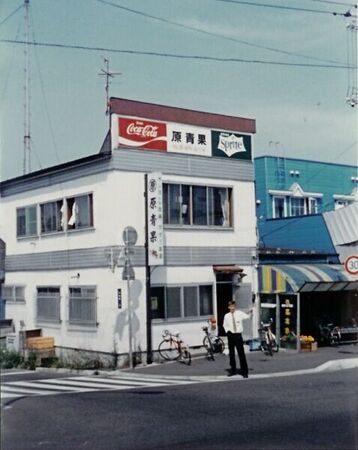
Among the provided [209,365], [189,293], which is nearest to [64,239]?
Result: [189,293]

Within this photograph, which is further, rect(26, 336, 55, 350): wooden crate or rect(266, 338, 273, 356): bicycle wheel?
rect(266, 338, 273, 356): bicycle wheel

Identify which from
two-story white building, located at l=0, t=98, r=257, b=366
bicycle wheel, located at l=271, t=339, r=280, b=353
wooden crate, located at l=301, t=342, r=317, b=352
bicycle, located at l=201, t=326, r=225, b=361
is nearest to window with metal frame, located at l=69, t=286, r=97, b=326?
two-story white building, located at l=0, t=98, r=257, b=366

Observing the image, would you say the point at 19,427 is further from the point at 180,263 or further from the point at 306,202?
the point at 306,202

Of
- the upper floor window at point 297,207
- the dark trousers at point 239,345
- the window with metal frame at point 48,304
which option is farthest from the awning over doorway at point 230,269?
the upper floor window at point 297,207

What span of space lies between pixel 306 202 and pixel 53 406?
1748 centimetres

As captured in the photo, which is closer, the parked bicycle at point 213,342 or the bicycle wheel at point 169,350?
the bicycle wheel at point 169,350

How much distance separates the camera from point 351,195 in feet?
70.9

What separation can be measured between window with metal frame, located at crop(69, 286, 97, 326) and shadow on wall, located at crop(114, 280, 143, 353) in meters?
0.55

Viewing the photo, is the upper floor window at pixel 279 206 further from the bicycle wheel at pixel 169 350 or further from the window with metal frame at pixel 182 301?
the bicycle wheel at pixel 169 350

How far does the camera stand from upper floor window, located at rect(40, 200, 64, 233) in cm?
1419

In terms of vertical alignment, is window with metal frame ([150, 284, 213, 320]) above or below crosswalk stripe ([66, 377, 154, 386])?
above

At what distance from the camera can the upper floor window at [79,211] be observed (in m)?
14.4

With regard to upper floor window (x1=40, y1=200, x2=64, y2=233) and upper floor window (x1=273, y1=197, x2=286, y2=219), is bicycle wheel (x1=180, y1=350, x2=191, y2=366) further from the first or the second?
upper floor window (x1=273, y1=197, x2=286, y2=219)

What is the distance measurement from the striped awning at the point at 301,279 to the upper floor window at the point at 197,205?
1.49 meters
